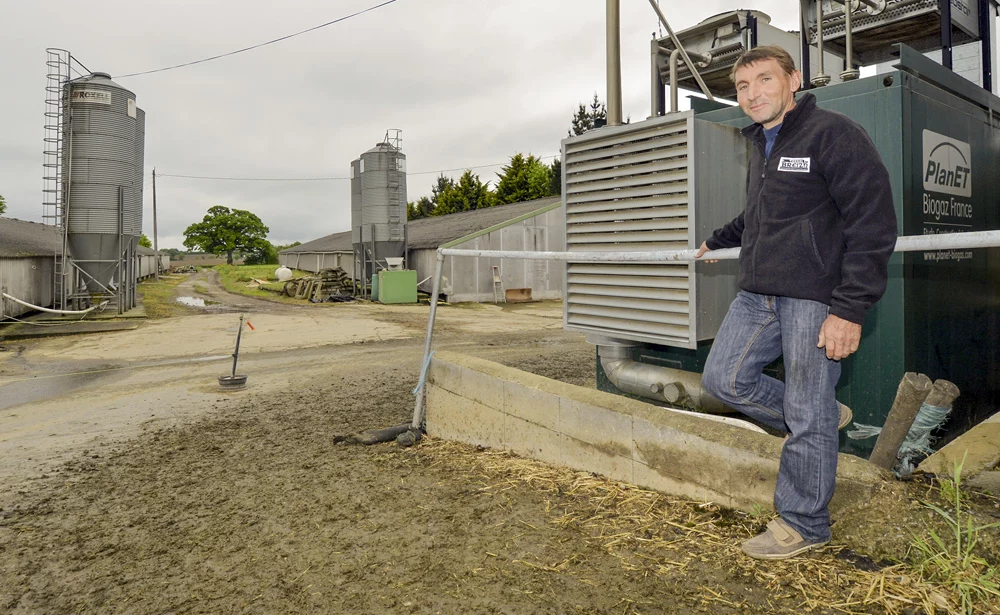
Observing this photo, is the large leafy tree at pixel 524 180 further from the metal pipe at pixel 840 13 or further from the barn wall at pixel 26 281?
the metal pipe at pixel 840 13

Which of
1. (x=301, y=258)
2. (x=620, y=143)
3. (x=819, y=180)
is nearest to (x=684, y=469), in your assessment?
(x=819, y=180)

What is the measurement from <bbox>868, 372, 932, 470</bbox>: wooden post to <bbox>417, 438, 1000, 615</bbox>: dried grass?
2.00 feet

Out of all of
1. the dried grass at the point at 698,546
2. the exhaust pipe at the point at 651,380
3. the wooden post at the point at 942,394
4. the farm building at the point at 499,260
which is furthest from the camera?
the farm building at the point at 499,260

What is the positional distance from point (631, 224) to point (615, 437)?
1.77 meters

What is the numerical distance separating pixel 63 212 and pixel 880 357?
22186 mm

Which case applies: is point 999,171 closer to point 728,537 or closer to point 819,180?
point 819,180

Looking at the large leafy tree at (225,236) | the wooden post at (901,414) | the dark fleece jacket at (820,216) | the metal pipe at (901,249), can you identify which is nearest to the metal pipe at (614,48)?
the metal pipe at (901,249)

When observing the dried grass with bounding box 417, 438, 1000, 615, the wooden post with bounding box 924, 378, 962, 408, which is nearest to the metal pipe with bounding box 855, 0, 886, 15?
the wooden post with bounding box 924, 378, 962, 408

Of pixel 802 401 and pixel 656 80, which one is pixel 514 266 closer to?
pixel 656 80

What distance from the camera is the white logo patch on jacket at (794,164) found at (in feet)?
8.27

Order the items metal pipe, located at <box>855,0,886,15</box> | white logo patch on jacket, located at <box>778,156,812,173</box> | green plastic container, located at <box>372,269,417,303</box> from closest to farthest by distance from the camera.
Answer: white logo patch on jacket, located at <box>778,156,812,173</box> → metal pipe, located at <box>855,0,886,15</box> → green plastic container, located at <box>372,269,417,303</box>

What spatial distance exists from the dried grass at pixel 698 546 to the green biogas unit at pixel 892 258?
1.34m

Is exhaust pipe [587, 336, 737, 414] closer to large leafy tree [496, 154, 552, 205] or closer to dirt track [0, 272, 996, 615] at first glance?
dirt track [0, 272, 996, 615]

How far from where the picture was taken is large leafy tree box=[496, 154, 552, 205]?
46.9 metres
